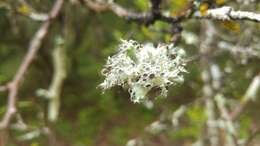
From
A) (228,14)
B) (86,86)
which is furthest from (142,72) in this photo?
(86,86)

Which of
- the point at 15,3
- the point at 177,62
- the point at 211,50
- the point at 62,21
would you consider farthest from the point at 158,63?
the point at 62,21

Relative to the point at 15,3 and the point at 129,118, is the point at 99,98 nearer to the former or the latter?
the point at 129,118

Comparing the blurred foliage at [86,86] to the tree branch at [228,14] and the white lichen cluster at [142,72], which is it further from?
the white lichen cluster at [142,72]

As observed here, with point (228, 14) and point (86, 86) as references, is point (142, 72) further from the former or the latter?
point (86, 86)

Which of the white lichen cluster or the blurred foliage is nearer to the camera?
the white lichen cluster

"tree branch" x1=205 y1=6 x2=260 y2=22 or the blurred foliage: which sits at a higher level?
the blurred foliage

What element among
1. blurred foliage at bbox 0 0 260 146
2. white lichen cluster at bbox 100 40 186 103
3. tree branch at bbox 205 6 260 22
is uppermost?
blurred foliage at bbox 0 0 260 146

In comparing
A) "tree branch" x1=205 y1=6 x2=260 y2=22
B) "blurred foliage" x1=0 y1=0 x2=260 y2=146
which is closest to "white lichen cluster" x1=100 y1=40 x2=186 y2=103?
"tree branch" x1=205 y1=6 x2=260 y2=22

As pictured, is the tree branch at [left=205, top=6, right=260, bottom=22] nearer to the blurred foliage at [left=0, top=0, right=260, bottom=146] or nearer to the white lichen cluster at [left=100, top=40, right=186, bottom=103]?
the white lichen cluster at [left=100, top=40, right=186, bottom=103]

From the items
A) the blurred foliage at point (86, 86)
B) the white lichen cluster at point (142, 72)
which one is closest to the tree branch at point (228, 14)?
the white lichen cluster at point (142, 72)
